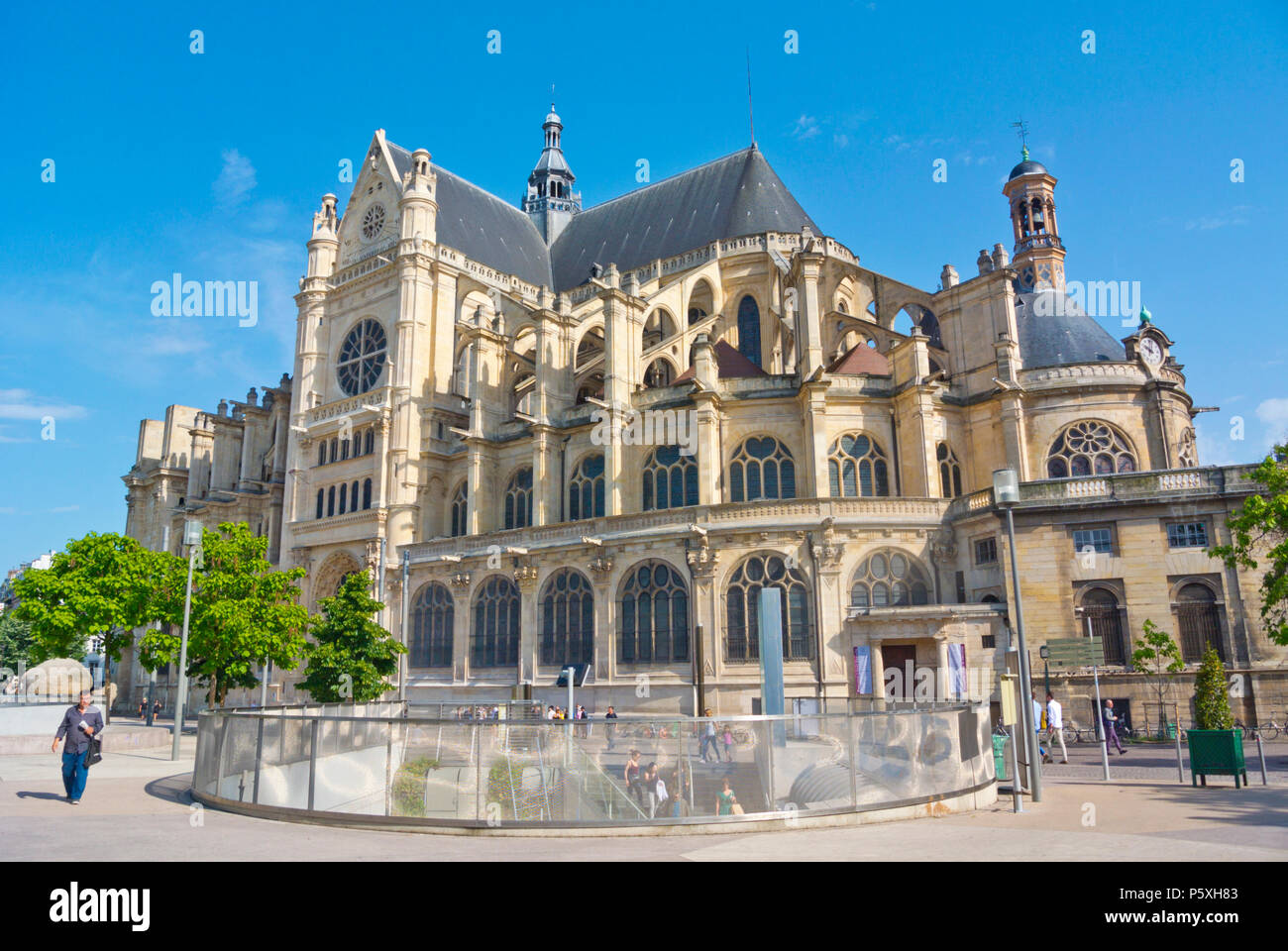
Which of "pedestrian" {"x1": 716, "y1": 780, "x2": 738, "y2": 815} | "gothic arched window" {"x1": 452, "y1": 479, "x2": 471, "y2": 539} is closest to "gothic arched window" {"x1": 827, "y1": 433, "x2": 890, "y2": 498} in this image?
"gothic arched window" {"x1": 452, "y1": 479, "x2": 471, "y2": 539}

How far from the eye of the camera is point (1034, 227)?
6094 cm

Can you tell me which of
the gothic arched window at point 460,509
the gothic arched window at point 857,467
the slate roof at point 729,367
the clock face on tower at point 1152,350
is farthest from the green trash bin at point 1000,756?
the gothic arched window at point 460,509

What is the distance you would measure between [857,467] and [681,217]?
2523 centimetres

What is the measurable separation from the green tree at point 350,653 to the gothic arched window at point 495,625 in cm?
512

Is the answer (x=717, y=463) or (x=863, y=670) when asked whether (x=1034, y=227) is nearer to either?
(x=717, y=463)

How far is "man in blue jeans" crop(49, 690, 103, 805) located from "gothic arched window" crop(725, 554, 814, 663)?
20.1 metres

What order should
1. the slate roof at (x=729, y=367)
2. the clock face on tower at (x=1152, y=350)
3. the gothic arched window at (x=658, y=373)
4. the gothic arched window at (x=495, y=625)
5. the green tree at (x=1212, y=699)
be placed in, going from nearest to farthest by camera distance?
the green tree at (x=1212, y=699) → the gothic arched window at (x=495, y=625) → the slate roof at (x=729, y=367) → the clock face on tower at (x=1152, y=350) → the gothic arched window at (x=658, y=373)

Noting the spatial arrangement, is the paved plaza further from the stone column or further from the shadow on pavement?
the stone column

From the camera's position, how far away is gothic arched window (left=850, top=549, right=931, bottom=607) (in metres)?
28.8

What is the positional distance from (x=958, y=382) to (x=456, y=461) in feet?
78.6

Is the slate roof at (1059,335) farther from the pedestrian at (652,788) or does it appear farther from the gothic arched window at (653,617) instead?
the pedestrian at (652,788)

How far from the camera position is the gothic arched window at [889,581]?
2880 centimetres

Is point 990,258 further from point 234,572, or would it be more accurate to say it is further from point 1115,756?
point 234,572
